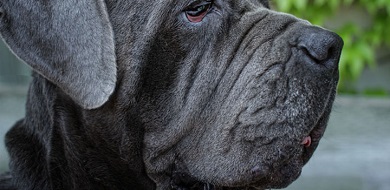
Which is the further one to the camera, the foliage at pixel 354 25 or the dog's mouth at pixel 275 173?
the foliage at pixel 354 25

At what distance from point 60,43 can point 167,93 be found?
0.45 metres

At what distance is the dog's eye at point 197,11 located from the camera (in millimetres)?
3141

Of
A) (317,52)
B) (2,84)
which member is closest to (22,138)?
(317,52)

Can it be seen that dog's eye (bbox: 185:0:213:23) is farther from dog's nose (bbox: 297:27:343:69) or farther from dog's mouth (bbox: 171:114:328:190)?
dog's mouth (bbox: 171:114:328:190)

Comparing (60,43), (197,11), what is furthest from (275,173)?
(60,43)

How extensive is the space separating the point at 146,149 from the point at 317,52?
2.41 feet

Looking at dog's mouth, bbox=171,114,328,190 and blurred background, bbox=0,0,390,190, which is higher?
dog's mouth, bbox=171,114,328,190

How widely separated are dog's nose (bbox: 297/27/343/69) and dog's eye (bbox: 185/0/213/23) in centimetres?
38

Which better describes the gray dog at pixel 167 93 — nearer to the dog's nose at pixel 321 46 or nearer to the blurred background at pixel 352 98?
the dog's nose at pixel 321 46

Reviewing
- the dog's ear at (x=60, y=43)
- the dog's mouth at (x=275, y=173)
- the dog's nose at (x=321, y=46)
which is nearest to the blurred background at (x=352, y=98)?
the dog's mouth at (x=275, y=173)

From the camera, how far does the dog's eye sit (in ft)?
10.3

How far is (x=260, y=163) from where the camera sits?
3051mm

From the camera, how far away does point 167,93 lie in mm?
3125

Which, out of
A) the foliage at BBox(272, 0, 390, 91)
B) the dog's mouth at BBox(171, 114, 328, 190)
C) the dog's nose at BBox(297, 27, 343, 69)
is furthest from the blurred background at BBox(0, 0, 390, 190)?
the dog's nose at BBox(297, 27, 343, 69)
